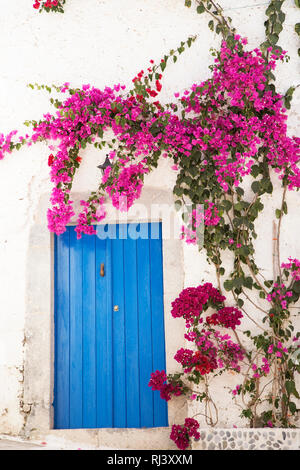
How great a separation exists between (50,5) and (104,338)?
3.05 meters

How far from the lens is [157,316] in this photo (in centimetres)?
385

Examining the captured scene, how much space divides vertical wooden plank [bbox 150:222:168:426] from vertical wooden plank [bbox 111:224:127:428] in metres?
0.26

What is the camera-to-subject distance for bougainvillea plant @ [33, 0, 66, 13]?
4.06m

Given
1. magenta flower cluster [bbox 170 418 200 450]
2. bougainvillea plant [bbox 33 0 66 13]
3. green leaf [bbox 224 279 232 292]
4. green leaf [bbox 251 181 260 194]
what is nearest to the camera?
magenta flower cluster [bbox 170 418 200 450]

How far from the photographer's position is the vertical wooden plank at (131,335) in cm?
374

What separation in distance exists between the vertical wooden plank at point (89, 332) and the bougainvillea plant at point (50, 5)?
2.12m

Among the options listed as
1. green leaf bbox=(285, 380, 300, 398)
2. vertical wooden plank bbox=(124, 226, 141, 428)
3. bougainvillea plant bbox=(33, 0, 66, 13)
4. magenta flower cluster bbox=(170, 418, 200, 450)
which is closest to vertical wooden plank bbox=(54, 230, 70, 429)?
vertical wooden plank bbox=(124, 226, 141, 428)

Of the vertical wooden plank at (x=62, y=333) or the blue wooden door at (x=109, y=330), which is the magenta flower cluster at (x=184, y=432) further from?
the vertical wooden plank at (x=62, y=333)

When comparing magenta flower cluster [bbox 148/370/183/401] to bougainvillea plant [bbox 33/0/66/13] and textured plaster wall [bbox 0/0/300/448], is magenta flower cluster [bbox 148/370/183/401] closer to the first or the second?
textured plaster wall [bbox 0/0/300/448]

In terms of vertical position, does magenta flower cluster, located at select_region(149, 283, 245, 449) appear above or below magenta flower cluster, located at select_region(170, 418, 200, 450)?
above

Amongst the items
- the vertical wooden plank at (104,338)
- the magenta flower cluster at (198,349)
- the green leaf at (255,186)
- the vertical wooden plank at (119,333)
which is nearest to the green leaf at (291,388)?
the magenta flower cluster at (198,349)

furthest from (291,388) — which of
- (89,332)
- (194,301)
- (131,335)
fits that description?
(89,332)

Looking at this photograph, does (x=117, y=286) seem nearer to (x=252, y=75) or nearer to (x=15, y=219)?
(x=15, y=219)

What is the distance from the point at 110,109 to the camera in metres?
3.90
